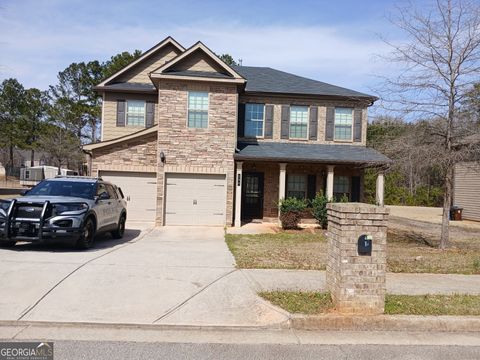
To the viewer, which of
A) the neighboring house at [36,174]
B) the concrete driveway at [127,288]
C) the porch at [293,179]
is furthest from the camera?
the neighboring house at [36,174]

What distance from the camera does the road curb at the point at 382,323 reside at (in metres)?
5.90

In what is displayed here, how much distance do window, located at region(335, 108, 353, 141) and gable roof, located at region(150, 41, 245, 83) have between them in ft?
17.7

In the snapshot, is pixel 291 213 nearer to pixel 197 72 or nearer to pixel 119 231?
pixel 197 72

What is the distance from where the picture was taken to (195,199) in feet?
59.7

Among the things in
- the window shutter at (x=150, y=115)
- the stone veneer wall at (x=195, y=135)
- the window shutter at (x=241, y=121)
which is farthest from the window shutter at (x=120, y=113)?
the window shutter at (x=241, y=121)

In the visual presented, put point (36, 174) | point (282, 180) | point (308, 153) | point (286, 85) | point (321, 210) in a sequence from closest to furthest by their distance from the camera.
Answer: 1. point (321, 210)
2. point (282, 180)
3. point (308, 153)
4. point (286, 85)
5. point (36, 174)

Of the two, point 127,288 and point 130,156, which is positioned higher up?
point 130,156

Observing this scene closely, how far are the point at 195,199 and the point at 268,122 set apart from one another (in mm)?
5019

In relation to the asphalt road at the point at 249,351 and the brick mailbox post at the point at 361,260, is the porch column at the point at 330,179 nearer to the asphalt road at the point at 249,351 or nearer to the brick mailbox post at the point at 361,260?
the brick mailbox post at the point at 361,260

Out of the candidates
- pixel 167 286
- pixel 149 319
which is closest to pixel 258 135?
pixel 167 286

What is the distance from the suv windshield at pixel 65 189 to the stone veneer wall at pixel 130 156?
6569 mm

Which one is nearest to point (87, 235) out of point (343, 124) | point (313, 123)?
point (313, 123)

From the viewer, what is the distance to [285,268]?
948 centimetres

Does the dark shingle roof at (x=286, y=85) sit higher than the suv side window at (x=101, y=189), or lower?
higher
